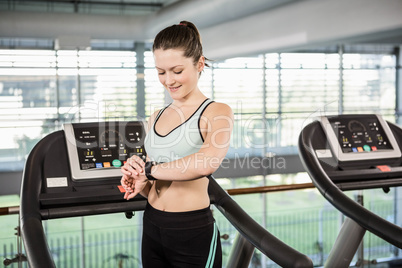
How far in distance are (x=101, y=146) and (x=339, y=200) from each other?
3.50ft

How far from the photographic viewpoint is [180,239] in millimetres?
1353

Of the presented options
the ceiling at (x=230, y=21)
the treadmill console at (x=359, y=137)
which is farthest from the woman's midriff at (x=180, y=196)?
the ceiling at (x=230, y=21)

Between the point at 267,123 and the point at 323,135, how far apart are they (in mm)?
7866

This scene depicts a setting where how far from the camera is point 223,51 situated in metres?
6.85

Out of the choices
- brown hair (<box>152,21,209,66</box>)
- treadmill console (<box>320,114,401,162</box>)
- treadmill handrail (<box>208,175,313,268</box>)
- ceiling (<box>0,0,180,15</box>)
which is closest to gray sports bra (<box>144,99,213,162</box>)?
brown hair (<box>152,21,209,66</box>)

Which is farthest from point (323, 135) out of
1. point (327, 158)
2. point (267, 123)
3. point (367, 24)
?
point (267, 123)

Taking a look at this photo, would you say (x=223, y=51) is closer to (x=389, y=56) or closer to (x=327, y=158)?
(x=327, y=158)

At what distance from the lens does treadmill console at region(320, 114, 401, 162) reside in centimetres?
245

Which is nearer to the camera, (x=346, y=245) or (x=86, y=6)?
(x=346, y=245)

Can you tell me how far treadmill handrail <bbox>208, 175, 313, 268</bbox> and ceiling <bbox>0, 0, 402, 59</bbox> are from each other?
2.93 m

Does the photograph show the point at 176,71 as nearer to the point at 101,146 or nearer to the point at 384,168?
the point at 101,146

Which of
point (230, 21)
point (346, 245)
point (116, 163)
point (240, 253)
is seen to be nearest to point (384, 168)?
point (346, 245)

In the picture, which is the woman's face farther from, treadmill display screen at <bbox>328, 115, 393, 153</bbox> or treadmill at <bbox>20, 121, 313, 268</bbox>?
treadmill display screen at <bbox>328, 115, 393, 153</bbox>

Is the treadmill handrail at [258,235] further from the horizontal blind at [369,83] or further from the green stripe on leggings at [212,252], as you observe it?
the horizontal blind at [369,83]
